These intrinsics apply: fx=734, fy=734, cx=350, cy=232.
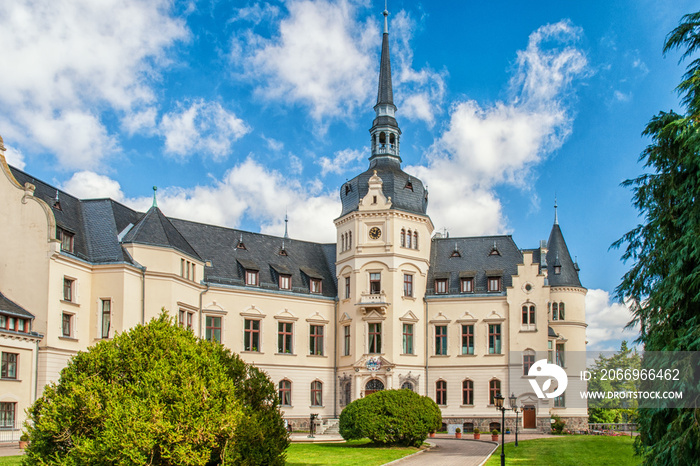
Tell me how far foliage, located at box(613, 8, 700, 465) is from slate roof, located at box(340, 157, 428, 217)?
113 feet

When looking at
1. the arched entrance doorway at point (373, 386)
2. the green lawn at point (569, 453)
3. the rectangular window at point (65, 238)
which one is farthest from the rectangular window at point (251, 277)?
the green lawn at point (569, 453)

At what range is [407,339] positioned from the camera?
172 feet

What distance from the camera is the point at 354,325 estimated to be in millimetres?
51906

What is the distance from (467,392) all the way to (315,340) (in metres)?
11.5

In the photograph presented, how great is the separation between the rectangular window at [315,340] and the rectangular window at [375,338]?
161 inches

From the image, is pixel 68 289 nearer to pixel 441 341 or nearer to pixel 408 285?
pixel 408 285

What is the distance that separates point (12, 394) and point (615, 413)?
180 feet

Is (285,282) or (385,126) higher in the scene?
(385,126)

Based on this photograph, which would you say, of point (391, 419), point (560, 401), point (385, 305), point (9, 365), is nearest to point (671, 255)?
point (391, 419)

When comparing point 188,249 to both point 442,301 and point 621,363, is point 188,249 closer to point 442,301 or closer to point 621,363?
point 442,301

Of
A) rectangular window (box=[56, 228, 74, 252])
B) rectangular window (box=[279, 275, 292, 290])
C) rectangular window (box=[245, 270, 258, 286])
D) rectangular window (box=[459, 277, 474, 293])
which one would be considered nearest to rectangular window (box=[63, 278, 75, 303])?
rectangular window (box=[56, 228, 74, 252])

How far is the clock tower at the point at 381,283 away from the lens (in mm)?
50969

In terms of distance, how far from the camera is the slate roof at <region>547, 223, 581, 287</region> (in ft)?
188

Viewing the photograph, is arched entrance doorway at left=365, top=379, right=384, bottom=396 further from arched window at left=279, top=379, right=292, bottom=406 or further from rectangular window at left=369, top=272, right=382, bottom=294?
rectangular window at left=369, top=272, right=382, bottom=294
